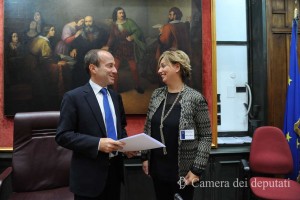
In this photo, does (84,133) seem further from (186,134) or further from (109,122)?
(186,134)

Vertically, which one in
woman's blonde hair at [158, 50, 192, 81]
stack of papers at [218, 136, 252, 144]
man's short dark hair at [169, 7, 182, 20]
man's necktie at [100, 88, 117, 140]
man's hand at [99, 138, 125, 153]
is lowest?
stack of papers at [218, 136, 252, 144]

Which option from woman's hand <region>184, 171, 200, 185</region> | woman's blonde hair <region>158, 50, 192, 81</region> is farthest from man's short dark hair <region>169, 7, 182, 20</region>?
woman's hand <region>184, 171, 200, 185</region>

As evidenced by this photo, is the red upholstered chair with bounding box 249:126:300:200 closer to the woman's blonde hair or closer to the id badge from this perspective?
the id badge

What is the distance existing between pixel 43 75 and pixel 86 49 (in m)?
0.53

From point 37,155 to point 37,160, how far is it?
0.14 feet

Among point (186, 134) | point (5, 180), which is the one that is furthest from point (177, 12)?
point (5, 180)

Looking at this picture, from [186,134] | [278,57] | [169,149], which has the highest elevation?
[278,57]

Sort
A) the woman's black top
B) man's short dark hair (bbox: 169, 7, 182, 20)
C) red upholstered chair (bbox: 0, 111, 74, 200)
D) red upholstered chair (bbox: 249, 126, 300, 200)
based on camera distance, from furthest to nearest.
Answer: man's short dark hair (bbox: 169, 7, 182, 20) < red upholstered chair (bbox: 249, 126, 300, 200) < red upholstered chair (bbox: 0, 111, 74, 200) < the woman's black top

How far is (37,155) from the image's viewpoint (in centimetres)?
227

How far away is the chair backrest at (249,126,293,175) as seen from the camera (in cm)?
267

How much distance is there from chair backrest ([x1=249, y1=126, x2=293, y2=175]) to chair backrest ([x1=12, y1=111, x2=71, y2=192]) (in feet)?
6.23

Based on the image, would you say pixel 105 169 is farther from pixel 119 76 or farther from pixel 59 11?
pixel 59 11

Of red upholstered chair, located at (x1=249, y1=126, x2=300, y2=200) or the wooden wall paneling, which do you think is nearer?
red upholstered chair, located at (x1=249, y1=126, x2=300, y2=200)

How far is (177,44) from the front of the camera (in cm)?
280
